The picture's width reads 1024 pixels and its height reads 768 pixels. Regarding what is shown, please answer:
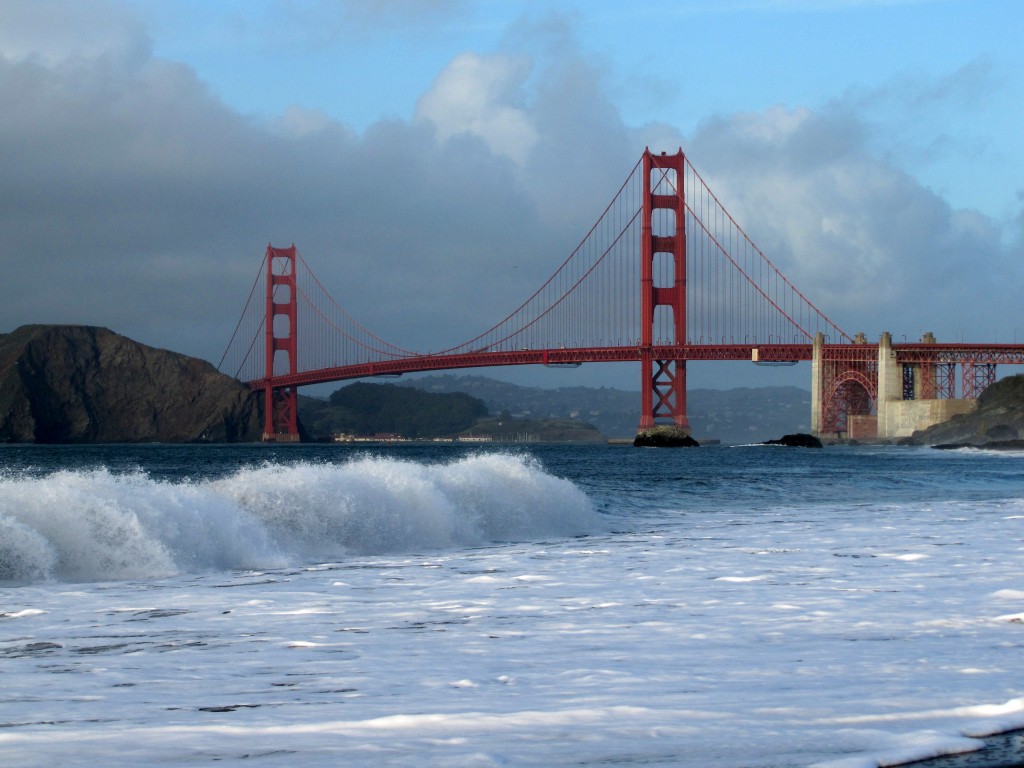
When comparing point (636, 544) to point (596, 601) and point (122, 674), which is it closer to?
point (596, 601)

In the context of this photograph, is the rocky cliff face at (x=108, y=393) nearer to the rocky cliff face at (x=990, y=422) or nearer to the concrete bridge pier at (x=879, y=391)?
the concrete bridge pier at (x=879, y=391)

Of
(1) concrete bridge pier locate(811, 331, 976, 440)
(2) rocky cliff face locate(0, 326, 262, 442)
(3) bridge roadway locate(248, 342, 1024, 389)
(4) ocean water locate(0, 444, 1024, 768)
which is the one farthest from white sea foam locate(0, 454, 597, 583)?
(2) rocky cliff face locate(0, 326, 262, 442)

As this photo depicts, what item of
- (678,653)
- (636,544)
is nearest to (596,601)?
(678,653)

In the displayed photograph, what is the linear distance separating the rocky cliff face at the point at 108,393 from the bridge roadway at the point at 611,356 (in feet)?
71.5

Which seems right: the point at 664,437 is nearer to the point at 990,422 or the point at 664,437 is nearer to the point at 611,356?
the point at 611,356

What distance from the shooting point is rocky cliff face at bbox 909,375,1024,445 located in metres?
72.5

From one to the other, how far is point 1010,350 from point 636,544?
6880 cm

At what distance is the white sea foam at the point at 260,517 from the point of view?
9.84 m

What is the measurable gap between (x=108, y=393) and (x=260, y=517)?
9917 cm

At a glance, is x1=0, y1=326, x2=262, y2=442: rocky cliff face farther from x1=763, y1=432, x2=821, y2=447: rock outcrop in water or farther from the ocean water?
the ocean water

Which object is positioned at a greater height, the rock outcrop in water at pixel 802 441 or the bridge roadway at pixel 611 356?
the bridge roadway at pixel 611 356

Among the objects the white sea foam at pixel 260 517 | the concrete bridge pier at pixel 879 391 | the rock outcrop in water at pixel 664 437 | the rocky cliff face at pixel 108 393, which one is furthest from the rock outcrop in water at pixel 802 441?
the white sea foam at pixel 260 517

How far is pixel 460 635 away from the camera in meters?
6.59

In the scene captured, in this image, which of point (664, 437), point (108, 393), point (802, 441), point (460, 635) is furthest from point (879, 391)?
point (460, 635)
